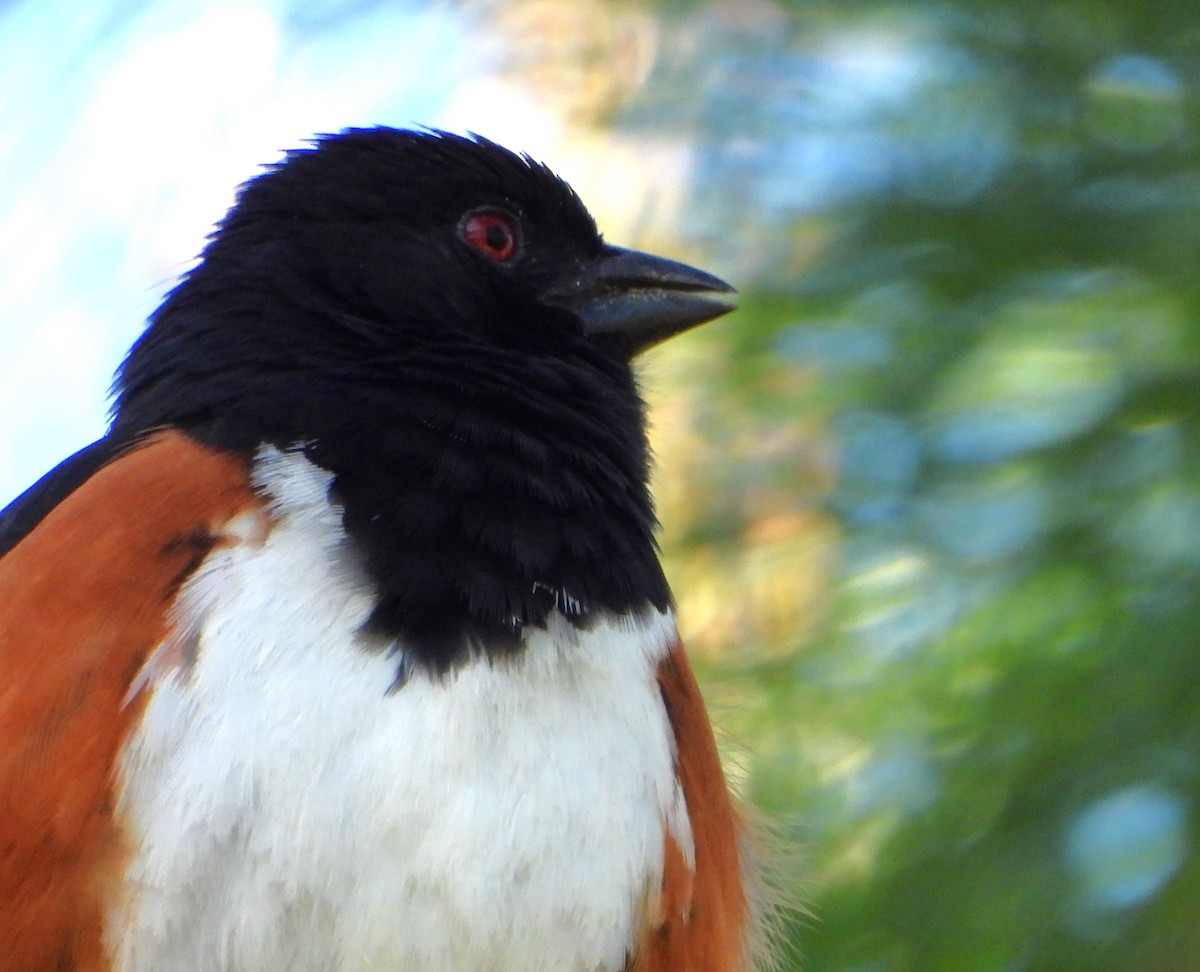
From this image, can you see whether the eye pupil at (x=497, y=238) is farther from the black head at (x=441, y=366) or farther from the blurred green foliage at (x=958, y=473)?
the blurred green foliage at (x=958, y=473)

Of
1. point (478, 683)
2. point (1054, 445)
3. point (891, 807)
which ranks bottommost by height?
point (891, 807)

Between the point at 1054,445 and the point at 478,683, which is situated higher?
the point at 478,683

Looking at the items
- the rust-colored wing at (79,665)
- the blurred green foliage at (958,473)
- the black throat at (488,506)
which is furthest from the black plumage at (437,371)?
the blurred green foliage at (958,473)

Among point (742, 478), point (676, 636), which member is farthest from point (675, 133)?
point (676, 636)

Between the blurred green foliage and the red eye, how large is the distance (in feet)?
2.48

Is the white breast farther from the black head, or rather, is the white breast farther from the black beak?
the black beak

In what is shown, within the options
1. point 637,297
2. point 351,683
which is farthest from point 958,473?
point 351,683

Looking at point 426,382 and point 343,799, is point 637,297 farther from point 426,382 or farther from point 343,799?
point 343,799

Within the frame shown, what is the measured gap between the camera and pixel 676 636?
2.48 m

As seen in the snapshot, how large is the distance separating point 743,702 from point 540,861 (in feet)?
3.89

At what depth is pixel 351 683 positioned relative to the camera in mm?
2086

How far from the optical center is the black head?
2.25 m

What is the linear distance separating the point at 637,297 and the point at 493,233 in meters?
0.28

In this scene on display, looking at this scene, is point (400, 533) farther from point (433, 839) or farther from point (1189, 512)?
point (1189, 512)
